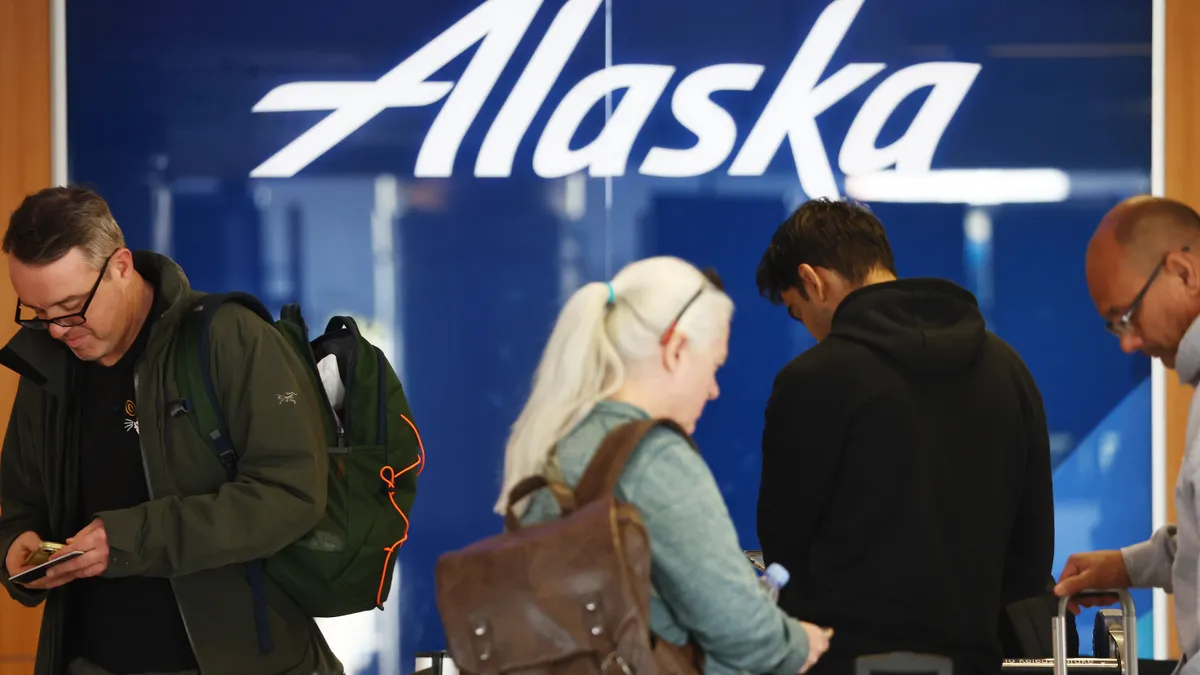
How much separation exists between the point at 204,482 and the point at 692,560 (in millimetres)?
1134

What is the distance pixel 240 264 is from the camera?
15.4ft

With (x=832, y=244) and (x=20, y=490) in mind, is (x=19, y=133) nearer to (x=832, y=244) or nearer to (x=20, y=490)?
(x=20, y=490)

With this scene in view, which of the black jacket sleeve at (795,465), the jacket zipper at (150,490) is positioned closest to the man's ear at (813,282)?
the black jacket sleeve at (795,465)

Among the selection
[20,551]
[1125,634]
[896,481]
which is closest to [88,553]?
[20,551]

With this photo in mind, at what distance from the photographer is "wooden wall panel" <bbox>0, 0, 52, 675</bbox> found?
4.59 metres

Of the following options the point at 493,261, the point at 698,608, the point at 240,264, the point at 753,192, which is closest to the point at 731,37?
the point at 753,192

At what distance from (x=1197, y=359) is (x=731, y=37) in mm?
2709

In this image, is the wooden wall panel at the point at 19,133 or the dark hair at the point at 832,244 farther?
the wooden wall panel at the point at 19,133

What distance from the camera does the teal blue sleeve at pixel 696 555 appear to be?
1.81 metres

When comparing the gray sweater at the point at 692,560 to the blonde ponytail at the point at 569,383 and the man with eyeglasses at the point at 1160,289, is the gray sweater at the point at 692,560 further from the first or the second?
the man with eyeglasses at the point at 1160,289

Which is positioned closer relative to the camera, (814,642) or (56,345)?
(814,642)

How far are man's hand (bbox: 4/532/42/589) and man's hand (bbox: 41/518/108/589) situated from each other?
169 mm

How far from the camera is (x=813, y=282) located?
287 centimetres

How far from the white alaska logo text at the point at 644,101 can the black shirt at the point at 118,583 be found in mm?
2155
